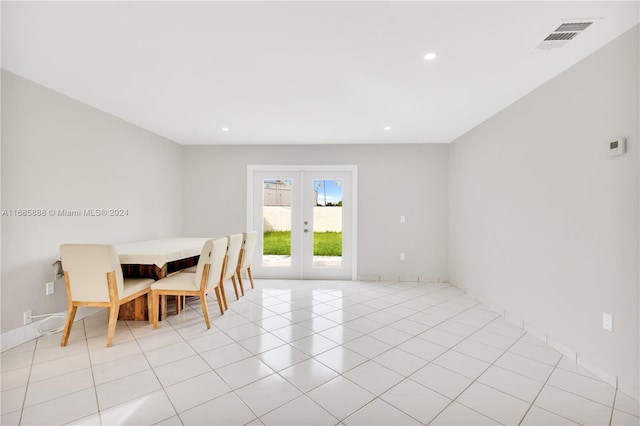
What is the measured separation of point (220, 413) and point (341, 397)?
75 cm

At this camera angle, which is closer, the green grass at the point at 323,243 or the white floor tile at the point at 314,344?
the white floor tile at the point at 314,344

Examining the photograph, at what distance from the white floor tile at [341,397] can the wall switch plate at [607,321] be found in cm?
177

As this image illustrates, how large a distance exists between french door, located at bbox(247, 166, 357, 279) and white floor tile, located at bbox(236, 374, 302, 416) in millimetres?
3053

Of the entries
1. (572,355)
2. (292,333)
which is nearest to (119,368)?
(292,333)

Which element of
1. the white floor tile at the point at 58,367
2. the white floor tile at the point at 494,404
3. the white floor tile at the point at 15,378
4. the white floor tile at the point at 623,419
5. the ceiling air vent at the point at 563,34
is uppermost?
the ceiling air vent at the point at 563,34

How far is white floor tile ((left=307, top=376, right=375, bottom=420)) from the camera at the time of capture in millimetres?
1710

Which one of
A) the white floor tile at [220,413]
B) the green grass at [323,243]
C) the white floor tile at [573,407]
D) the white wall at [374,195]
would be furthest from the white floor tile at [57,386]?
the green grass at [323,243]

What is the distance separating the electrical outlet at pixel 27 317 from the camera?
2.56 metres

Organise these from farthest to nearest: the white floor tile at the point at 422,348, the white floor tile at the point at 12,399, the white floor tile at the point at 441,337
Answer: the white floor tile at the point at 441,337, the white floor tile at the point at 422,348, the white floor tile at the point at 12,399

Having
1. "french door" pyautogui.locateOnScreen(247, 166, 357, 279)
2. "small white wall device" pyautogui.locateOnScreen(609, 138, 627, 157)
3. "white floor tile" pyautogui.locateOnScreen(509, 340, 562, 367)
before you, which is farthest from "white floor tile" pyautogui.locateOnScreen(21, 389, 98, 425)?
"small white wall device" pyautogui.locateOnScreen(609, 138, 627, 157)

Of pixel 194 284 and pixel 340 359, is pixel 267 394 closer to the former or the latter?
pixel 340 359

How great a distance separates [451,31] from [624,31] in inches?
46.4

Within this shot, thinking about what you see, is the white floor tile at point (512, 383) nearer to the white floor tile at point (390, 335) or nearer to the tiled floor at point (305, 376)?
the tiled floor at point (305, 376)

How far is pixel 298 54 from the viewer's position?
2148 millimetres
